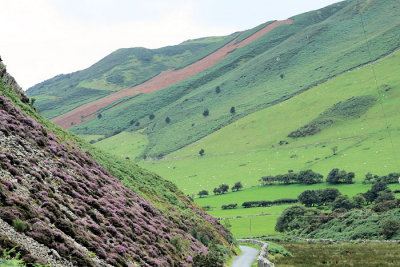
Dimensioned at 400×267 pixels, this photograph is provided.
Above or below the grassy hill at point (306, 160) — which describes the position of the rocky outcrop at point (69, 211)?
above

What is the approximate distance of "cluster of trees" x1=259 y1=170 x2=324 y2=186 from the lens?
14569 centimetres

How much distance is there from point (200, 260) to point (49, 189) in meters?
14.6

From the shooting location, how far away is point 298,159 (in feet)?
563

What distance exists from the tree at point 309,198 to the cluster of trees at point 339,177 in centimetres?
1732

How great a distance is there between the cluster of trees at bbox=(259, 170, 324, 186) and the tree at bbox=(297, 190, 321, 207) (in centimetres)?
1981

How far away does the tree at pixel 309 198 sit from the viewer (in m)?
124

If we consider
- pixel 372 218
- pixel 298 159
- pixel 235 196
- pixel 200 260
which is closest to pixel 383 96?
pixel 298 159

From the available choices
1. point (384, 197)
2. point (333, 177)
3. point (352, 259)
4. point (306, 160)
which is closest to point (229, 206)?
point (333, 177)

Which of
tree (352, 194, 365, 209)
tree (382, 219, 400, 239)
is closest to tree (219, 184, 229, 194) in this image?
tree (352, 194, 365, 209)

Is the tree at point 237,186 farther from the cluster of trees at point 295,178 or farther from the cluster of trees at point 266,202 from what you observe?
the cluster of trees at point 266,202

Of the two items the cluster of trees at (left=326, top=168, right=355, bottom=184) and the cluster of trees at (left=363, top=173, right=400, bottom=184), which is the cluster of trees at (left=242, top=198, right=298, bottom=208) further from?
the cluster of trees at (left=363, top=173, right=400, bottom=184)

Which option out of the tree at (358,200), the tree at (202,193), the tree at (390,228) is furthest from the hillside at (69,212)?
the tree at (202,193)

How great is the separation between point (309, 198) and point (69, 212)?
10785cm

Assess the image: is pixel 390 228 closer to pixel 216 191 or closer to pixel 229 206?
pixel 229 206
